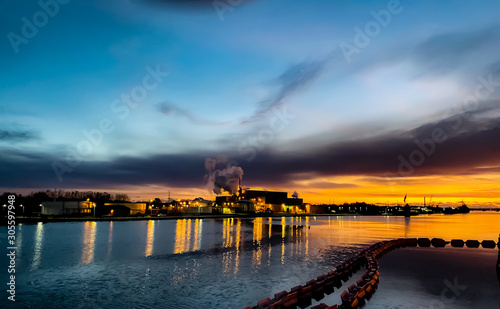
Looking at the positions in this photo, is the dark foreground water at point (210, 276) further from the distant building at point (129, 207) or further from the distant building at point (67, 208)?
the distant building at point (129, 207)

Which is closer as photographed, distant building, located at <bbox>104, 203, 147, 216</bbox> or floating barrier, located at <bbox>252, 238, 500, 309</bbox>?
floating barrier, located at <bbox>252, 238, 500, 309</bbox>

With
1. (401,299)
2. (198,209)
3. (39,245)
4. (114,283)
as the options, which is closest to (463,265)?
(401,299)

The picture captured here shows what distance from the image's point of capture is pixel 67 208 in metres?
151

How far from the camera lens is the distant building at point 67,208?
144500mm

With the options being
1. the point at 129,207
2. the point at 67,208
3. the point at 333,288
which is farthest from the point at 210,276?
A: the point at 129,207

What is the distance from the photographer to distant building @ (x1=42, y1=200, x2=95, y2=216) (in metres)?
144

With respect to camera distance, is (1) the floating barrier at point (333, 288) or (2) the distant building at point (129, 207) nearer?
(1) the floating barrier at point (333, 288)

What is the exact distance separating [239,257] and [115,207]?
449ft

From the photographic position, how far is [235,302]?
82.8 feet

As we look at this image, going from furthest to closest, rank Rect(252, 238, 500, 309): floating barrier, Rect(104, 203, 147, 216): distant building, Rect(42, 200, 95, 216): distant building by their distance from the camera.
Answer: Rect(104, 203, 147, 216): distant building
Rect(42, 200, 95, 216): distant building
Rect(252, 238, 500, 309): floating barrier

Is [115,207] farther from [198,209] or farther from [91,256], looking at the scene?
[91,256]

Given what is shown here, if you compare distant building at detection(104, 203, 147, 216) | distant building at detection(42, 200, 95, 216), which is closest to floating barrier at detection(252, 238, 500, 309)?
distant building at detection(42, 200, 95, 216)

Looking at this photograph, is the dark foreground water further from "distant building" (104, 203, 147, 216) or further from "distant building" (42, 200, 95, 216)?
"distant building" (104, 203, 147, 216)

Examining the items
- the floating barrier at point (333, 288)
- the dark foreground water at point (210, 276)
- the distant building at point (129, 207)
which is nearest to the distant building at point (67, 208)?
the distant building at point (129, 207)
